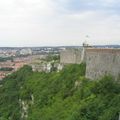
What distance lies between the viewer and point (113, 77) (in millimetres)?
31422

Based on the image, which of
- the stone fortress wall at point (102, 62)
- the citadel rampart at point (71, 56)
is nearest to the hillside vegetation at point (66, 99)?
the stone fortress wall at point (102, 62)

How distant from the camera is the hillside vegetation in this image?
92.2 feet

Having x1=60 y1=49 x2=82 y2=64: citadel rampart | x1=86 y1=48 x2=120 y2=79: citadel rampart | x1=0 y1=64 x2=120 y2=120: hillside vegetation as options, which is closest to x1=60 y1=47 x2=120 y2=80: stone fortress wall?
x1=86 y1=48 x2=120 y2=79: citadel rampart

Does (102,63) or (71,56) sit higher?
(102,63)

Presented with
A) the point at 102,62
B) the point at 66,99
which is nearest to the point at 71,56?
the point at 66,99

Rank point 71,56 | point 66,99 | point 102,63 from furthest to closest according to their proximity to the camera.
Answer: point 71,56, point 66,99, point 102,63

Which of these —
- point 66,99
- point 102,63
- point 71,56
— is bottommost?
point 66,99

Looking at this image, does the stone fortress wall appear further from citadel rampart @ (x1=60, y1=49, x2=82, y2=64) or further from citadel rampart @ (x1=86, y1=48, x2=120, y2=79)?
citadel rampart @ (x1=60, y1=49, x2=82, y2=64)

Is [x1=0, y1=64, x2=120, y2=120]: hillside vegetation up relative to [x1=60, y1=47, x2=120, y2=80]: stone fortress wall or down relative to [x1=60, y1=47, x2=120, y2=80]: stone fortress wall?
down

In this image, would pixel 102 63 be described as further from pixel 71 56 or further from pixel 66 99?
pixel 71 56

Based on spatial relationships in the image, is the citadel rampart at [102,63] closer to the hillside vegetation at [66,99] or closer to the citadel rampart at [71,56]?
the hillside vegetation at [66,99]

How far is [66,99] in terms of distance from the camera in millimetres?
35969

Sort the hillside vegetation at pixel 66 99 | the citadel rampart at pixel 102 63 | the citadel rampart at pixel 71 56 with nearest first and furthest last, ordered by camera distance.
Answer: the hillside vegetation at pixel 66 99
the citadel rampart at pixel 102 63
the citadel rampart at pixel 71 56

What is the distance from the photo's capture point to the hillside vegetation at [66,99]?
92.2 ft
